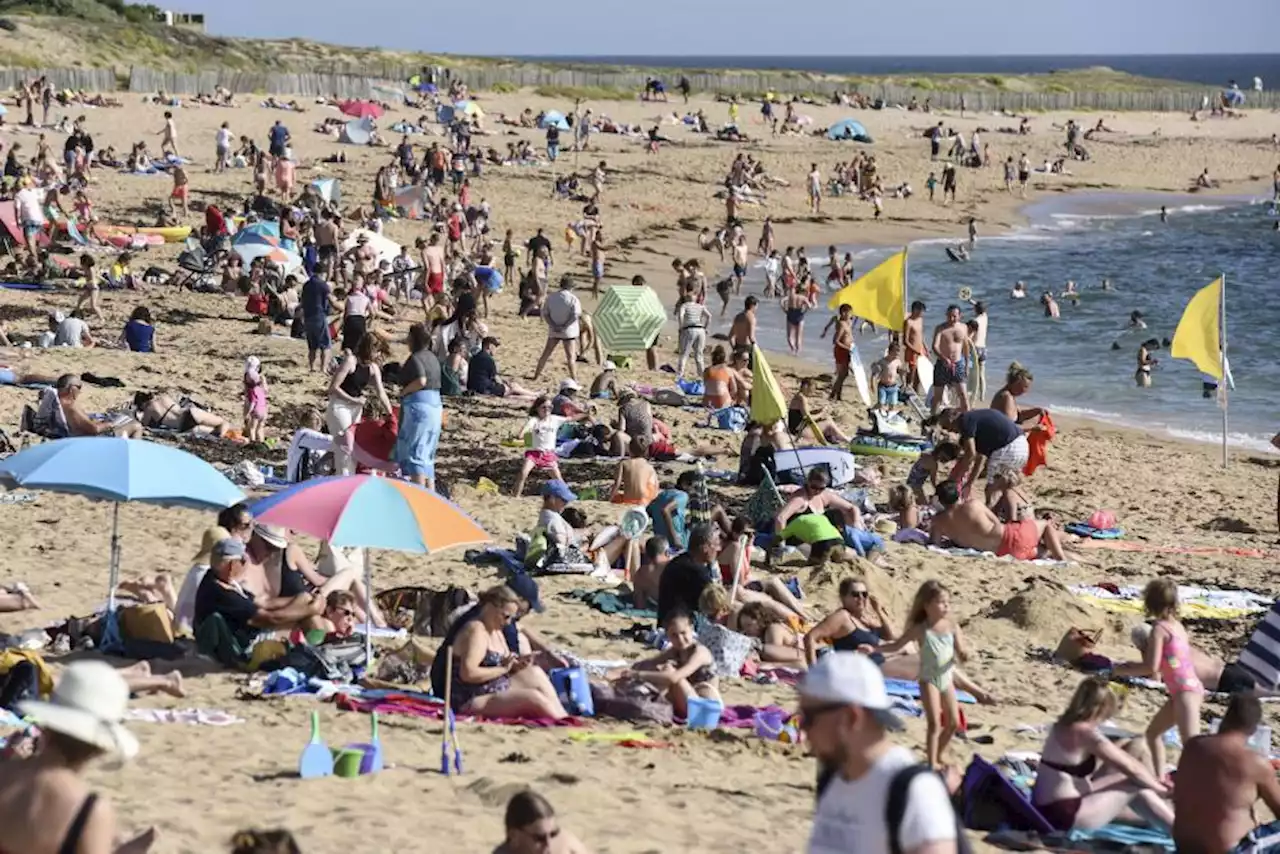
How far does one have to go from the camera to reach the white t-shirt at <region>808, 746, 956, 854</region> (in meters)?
3.83

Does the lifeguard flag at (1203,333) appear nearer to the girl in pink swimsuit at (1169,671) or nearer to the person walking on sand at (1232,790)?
the girl in pink swimsuit at (1169,671)

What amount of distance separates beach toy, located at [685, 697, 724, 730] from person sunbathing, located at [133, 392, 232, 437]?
24.6ft

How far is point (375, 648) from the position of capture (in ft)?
30.8

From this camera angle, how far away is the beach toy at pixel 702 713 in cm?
847

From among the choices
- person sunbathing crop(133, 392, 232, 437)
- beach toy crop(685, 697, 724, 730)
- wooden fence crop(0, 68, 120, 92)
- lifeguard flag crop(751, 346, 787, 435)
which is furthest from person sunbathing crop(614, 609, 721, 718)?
wooden fence crop(0, 68, 120, 92)

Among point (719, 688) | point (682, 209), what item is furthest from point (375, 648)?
point (682, 209)

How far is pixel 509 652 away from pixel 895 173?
41.3m

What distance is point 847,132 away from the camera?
5488 cm

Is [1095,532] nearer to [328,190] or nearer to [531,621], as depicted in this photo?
[531,621]

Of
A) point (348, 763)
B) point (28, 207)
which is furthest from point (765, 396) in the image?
point (28, 207)

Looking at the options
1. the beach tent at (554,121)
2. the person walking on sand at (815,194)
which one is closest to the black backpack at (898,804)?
the person walking on sand at (815,194)

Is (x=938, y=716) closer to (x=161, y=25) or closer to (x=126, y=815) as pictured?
(x=126, y=815)

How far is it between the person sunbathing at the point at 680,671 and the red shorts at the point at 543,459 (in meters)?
5.60

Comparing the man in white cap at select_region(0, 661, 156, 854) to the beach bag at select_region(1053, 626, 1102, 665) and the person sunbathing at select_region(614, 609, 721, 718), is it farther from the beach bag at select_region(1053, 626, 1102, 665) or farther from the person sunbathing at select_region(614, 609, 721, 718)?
the beach bag at select_region(1053, 626, 1102, 665)
